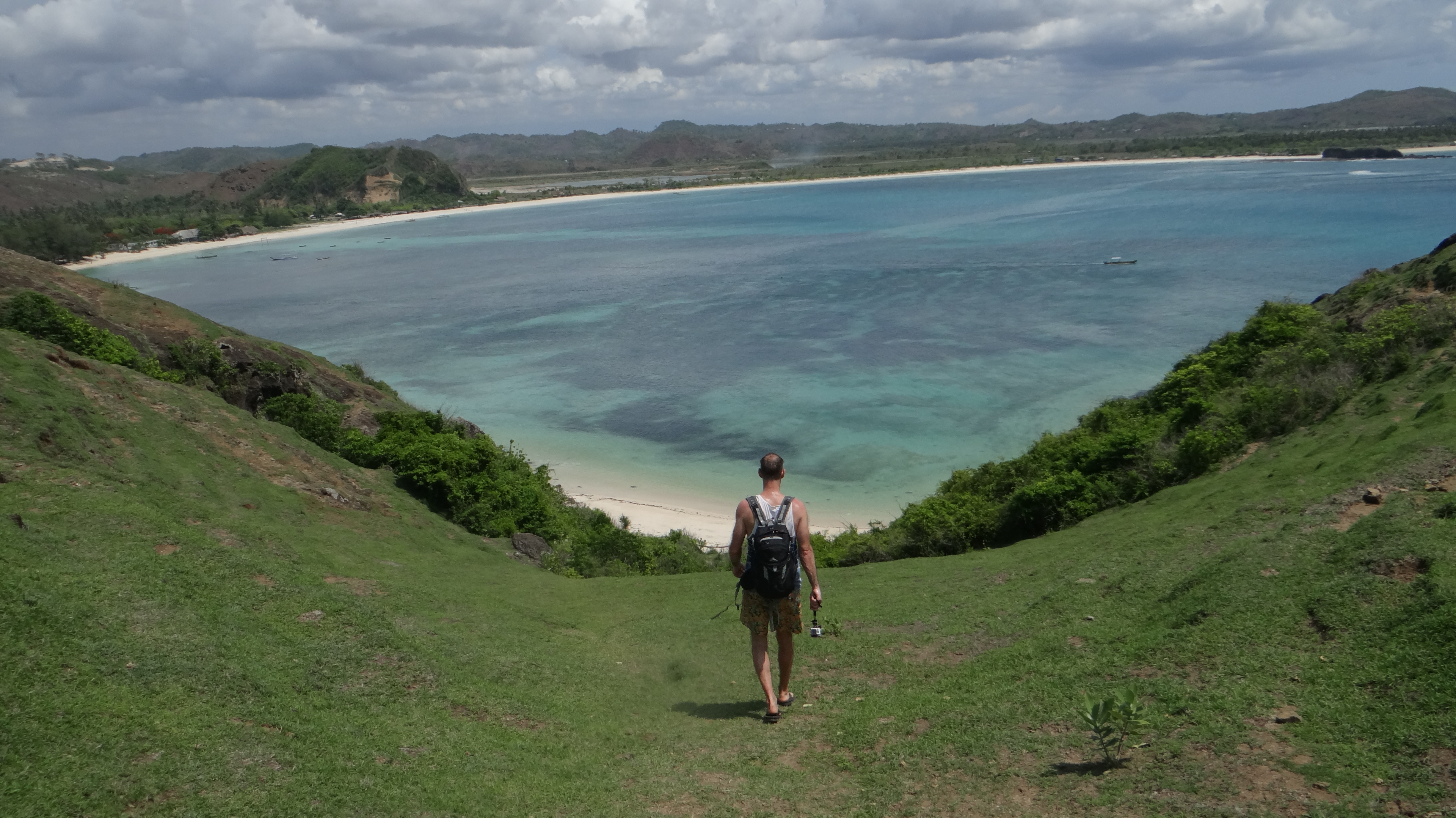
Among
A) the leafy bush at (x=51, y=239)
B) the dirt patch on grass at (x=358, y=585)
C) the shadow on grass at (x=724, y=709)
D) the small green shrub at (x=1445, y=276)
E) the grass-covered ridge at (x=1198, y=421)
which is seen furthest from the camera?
the leafy bush at (x=51, y=239)

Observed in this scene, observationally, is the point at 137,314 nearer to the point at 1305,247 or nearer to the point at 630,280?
the point at 630,280

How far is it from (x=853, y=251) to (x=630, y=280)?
2161 centimetres

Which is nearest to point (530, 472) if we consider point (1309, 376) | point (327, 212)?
point (1309, 376)

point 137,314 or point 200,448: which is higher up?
point 137,314

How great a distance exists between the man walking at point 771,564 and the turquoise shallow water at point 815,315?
1715 cm

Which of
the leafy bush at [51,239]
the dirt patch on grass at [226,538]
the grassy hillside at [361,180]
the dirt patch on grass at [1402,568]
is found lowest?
the dirt patch on grass at [226,538]

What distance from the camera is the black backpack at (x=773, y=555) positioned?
24.1 feet

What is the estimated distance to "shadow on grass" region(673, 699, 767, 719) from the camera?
7961mm

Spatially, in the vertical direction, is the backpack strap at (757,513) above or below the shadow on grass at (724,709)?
above

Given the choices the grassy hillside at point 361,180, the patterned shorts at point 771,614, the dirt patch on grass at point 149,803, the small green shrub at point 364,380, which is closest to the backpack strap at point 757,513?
the patterned shorts at point 771,614

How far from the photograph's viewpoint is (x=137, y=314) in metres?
19.7

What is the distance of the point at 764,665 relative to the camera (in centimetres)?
780

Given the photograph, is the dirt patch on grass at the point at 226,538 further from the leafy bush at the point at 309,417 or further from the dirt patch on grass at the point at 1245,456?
the dirt patch on grass at the point at 1245,456

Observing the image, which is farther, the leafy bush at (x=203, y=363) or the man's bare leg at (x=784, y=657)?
the leafy bush at (x=203, y=363)
